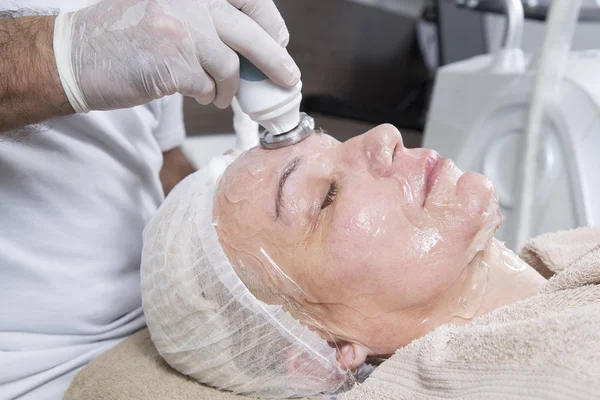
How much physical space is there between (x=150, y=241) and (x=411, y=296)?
0.52 metres

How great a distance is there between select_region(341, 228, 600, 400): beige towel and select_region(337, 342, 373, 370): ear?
9 centimetres

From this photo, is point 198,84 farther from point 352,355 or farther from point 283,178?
point 352,355

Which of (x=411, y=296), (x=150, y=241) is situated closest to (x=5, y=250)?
(x=150, y=241)

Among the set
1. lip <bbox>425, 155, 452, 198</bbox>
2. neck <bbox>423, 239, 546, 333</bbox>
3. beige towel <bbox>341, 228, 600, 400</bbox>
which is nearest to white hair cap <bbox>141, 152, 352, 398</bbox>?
beige towel <bbox>341, 228, 600, 400</bbox>

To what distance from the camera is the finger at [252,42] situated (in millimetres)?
850

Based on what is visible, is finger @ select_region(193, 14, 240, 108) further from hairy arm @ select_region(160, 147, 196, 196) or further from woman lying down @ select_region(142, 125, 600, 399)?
hairy arm @ select_region(160, 147, 196, 196)

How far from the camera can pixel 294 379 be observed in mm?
981

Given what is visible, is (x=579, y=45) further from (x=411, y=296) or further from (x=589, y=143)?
(x=411, y=296)

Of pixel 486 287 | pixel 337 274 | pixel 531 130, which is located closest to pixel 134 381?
pixel 337 274

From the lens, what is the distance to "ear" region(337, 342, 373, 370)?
0.97 meters

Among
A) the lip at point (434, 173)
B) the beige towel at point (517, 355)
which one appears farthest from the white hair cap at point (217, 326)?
the lip at point (434, 173)

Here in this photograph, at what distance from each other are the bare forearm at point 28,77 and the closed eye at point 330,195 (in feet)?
1.48

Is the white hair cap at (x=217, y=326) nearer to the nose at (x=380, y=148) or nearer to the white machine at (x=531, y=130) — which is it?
the nose at (x=380, y=148)

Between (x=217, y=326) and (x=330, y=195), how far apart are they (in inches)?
12.2
